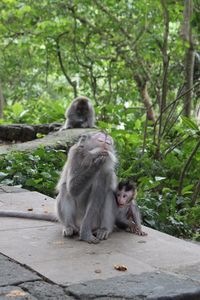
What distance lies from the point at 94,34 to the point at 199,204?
7.69m

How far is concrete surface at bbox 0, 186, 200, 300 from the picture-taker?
3.67 meters

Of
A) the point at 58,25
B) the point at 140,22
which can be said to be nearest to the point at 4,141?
the point at 58,25

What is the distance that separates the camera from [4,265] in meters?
4.10

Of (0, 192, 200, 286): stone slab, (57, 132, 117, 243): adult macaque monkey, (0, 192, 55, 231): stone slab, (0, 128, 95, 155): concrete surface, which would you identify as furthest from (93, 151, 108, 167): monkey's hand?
(0, 128, 95, 155): concrete surface

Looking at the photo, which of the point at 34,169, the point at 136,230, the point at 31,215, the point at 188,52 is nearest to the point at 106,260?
the point at 136,230

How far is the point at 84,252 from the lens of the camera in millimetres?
4617

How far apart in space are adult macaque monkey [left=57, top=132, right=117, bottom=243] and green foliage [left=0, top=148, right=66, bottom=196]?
2.87 meters

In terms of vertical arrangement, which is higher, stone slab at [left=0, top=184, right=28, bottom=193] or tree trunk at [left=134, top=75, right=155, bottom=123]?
tree trunk at [left=134, top=75, right=155, bottom=123]

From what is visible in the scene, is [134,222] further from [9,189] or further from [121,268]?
[9,189]

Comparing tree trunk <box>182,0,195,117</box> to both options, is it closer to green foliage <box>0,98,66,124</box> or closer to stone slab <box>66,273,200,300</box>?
green foliage <box>0,98,66,124</box>

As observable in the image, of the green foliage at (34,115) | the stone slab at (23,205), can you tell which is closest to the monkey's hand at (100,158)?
the stone slab at (23,205)

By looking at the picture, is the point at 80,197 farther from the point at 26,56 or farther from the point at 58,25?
the point at 26,56

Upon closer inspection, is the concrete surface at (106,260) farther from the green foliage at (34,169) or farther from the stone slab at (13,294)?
the green foliage at (34,169)

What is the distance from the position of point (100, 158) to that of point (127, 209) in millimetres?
742
